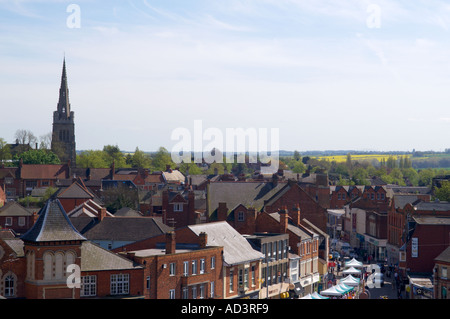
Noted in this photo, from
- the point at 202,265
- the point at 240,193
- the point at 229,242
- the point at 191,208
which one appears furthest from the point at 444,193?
the point at 202,265

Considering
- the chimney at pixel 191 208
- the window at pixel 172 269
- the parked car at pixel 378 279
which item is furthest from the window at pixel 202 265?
the chimney at pixel 191 208

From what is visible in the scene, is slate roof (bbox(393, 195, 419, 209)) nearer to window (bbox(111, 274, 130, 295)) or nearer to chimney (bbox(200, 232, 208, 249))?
chimney (bbox(200, 232, 208, 249))

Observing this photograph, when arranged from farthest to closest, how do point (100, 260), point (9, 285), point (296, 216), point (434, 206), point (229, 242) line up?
point (434, 206)
point (296, 216)
point (229, 242)
point (100, 260)
point (9, 285)

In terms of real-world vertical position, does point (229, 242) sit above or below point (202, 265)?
above

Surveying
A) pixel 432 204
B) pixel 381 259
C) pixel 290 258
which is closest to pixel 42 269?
pixel 290 258

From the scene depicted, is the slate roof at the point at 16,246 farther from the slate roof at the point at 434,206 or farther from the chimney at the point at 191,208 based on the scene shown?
the slate roof at the point at 434,206

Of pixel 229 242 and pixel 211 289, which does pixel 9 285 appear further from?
pixel 229 242

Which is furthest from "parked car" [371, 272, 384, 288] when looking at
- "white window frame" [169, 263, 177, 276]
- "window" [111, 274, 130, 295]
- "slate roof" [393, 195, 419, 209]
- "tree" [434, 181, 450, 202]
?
"tree" [434, 181, 450, 202]

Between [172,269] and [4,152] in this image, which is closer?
[172,269]
